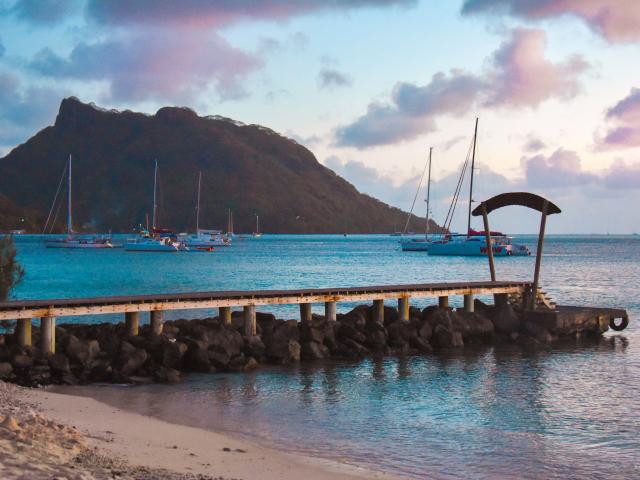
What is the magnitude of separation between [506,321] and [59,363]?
51.8ft

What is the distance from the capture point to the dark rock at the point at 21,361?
61.7 feet

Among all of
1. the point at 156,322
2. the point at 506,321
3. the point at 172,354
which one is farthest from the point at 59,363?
the point at 506,321

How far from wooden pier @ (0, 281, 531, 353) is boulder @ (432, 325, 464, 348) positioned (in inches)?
51.8

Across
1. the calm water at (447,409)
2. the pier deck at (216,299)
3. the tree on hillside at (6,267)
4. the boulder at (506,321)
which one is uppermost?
the tree on hillside at (6,267)

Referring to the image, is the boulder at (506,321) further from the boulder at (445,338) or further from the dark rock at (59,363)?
the dark rock at (59,363)

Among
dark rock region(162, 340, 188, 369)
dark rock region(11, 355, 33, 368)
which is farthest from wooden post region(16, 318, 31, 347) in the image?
dark rock region(162, 340, 188, 369)

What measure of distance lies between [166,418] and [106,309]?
22.0 ft

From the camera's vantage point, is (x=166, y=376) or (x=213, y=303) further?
(x=213, y=303)

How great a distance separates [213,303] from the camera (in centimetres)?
2344

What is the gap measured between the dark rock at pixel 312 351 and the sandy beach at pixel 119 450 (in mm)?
8129

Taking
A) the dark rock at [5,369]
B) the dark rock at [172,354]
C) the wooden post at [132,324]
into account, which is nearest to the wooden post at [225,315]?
the wooden post at [132,324]

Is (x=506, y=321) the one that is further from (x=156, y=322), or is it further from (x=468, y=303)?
(x=156, y=322)

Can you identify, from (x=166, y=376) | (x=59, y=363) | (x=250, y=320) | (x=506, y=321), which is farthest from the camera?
(x=506, y=321)

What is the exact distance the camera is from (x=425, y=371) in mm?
21969
